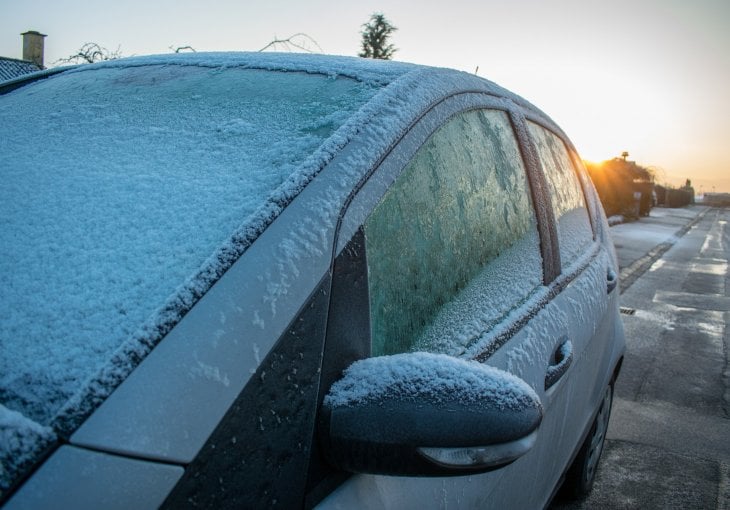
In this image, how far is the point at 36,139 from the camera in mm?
1506

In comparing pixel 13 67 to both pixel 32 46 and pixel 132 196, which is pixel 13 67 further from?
pixel 132 196

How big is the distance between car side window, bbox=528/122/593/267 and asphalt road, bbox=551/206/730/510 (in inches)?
51.6

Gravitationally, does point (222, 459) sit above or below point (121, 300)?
below

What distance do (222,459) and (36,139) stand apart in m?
1.07

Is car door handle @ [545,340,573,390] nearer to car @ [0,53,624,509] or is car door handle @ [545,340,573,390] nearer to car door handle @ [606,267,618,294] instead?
car @ [0,53,624,509]

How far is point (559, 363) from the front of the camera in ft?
5.82

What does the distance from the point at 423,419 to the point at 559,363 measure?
38.0 inches

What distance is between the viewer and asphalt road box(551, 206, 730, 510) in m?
3.12

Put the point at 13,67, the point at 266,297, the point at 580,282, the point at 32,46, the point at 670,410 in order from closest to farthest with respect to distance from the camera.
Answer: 1. the point at 266,297
2. the point at 580,282
3. the point at 670,410
4. the point at 13,67
5. the point at 32,46

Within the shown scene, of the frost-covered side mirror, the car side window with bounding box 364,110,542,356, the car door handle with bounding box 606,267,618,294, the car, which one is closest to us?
the car

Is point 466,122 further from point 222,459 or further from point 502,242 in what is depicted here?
point 222,459

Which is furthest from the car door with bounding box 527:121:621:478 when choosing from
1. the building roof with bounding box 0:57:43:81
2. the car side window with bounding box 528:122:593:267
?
the building roof with bounding box 0:57:43:81

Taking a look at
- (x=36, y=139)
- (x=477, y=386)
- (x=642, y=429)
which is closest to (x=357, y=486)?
(x=477, y=386)

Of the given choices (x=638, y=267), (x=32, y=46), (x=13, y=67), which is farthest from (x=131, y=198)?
(x=32, y=46)
